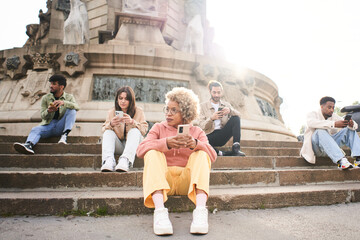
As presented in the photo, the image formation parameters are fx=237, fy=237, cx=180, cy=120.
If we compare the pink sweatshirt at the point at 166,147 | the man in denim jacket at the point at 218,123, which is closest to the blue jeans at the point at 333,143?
the man in denim jacket at the point at 218,123

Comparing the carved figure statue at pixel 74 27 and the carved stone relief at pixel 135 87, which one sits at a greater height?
the carved figure statue at pixel 74 27

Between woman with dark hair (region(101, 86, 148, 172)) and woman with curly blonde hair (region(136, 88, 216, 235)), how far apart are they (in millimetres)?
742

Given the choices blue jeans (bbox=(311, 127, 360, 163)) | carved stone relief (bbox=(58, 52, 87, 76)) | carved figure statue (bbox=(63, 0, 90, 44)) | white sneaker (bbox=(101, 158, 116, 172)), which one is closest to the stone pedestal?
carved figure statue (bbox=(63, 0, 90, 44))

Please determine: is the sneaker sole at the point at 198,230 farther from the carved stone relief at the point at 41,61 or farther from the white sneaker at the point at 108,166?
the carved stone relief at the point at 41,61

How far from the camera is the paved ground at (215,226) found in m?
1.83

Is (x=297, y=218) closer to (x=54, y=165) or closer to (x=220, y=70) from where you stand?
(x=54, y=165)

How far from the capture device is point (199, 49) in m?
11.3

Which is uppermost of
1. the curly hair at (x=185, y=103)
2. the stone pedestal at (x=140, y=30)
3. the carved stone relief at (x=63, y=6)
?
the carved stone relief at (x=63, y=6)

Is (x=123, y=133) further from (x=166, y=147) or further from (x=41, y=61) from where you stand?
(x=41, y=61)

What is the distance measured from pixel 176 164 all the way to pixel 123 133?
1.34m

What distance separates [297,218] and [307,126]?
236cm

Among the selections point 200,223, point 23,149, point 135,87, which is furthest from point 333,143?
point 135,87

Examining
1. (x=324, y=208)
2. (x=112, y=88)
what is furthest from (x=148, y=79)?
(x=324, y=208)

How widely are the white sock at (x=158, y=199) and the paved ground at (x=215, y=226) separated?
0.67 ft
